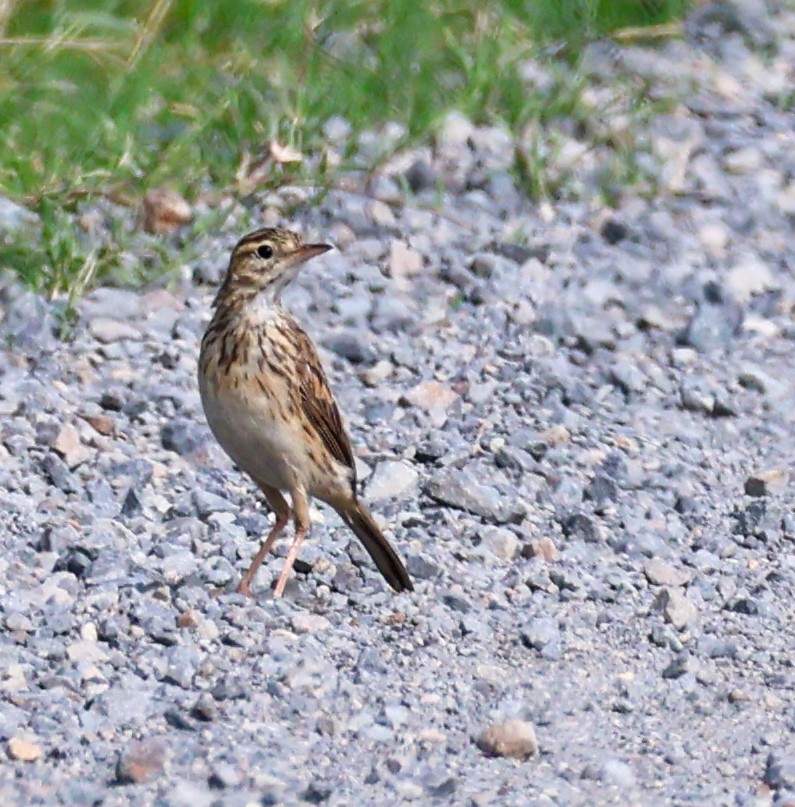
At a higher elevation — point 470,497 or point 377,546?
point 377,546

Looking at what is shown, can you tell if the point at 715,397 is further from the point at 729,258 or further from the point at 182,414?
the point at 182,414

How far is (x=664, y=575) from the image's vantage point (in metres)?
7.39

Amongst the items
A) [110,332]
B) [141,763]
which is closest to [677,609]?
[141,763]

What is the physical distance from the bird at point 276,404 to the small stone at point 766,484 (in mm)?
1606

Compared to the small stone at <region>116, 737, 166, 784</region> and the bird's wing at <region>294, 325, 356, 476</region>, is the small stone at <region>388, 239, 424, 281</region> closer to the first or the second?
the bird's wing at <region>294, 325, 356, 476</region>

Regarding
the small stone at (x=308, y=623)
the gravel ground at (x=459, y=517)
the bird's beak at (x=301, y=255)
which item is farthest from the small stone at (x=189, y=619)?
the bird's beak at (x=301, y=255)

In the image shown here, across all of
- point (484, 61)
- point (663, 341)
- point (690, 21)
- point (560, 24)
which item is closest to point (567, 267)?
point (663, 341)

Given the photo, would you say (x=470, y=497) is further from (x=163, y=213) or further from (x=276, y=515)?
(x=163, y=213)

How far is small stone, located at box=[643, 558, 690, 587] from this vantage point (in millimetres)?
7371

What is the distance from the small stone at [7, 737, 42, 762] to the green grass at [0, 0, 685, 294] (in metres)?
3.37

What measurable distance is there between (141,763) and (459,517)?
2.31 m

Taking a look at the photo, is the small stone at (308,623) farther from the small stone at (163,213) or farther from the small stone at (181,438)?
the small stone at (163,213)

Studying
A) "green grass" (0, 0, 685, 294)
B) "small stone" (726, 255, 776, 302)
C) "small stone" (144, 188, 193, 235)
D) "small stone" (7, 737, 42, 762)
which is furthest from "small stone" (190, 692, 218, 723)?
"small stone" (726, 255, 776, 302)

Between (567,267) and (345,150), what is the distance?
4.02 ft
